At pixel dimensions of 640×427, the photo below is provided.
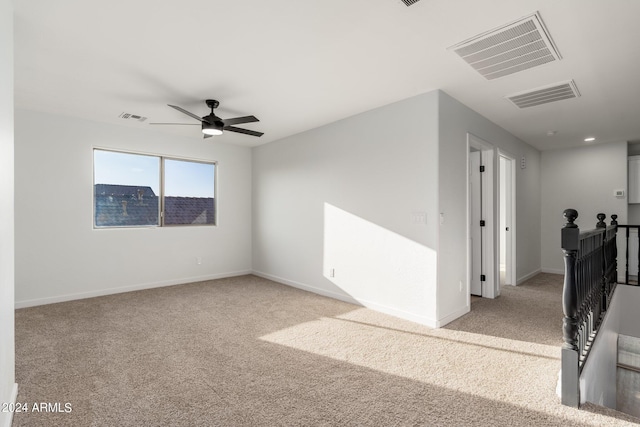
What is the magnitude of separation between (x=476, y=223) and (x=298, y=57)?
11.6 ft

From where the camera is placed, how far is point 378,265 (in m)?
4.00

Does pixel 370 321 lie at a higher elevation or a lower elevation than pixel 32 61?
lower

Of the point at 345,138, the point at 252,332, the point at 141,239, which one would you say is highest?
the point at 345,138

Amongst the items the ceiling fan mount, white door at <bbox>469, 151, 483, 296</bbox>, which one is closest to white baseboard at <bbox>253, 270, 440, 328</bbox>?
white door at <bbox>469, 151, 483, 296</bbox>

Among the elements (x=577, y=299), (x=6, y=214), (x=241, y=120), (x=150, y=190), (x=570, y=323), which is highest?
(x=241, y=120)

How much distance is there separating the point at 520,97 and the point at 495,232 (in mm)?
1947

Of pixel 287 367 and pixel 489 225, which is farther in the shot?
pixel 489 225

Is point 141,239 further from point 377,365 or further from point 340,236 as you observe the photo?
point 377,365

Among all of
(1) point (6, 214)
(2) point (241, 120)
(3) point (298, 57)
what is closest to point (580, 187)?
(3) point (298, 57)

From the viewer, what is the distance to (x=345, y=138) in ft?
14.6

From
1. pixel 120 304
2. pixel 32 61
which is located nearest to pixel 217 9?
pixel 32 61

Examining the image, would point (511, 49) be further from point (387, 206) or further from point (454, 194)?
point (387, 206)

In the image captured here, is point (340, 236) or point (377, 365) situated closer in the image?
point (377, 365)

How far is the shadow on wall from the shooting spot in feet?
11.6
